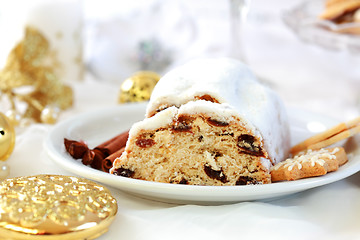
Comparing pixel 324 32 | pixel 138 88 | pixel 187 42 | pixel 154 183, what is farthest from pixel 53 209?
pixel 187 42

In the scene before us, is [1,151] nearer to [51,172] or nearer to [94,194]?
[51,172]

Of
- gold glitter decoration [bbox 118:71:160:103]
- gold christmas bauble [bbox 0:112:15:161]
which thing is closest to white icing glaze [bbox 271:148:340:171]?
gold christmas bauble [bbox 0:112:15:161]

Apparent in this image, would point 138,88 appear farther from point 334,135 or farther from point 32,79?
point 334,135

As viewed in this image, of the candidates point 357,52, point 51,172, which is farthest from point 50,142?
point 357,52

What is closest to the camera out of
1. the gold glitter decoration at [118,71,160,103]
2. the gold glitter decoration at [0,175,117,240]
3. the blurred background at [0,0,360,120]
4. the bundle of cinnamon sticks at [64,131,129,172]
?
the gold glitter decoration at [0,175,117,240]

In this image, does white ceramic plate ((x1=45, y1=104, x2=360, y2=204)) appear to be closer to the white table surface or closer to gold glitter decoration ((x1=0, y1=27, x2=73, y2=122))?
the white table surface

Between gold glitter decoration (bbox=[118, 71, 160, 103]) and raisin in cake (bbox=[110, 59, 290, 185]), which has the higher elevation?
raisin in cake (bbox=[110, 59, 290, 185])

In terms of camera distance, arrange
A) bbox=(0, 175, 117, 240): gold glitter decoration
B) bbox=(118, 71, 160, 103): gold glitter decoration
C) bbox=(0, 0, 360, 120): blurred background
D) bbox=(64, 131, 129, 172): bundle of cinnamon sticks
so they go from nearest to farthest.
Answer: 1. bbox=(0, 175, 117, 240): gold glitter decoration
2. bbox=(64, 131, 129, 172): bundle of cinnamon sticks
3. bbox=(118, 71, 160, 103): gold glitter decoration
4. bbox=(0, 0, 360, 120): blurred background

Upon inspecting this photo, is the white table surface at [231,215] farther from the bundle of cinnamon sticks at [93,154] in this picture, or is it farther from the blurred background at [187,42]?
the blurred background at [187,42]

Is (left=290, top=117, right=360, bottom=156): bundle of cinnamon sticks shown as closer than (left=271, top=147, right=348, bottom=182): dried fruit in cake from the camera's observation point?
No
